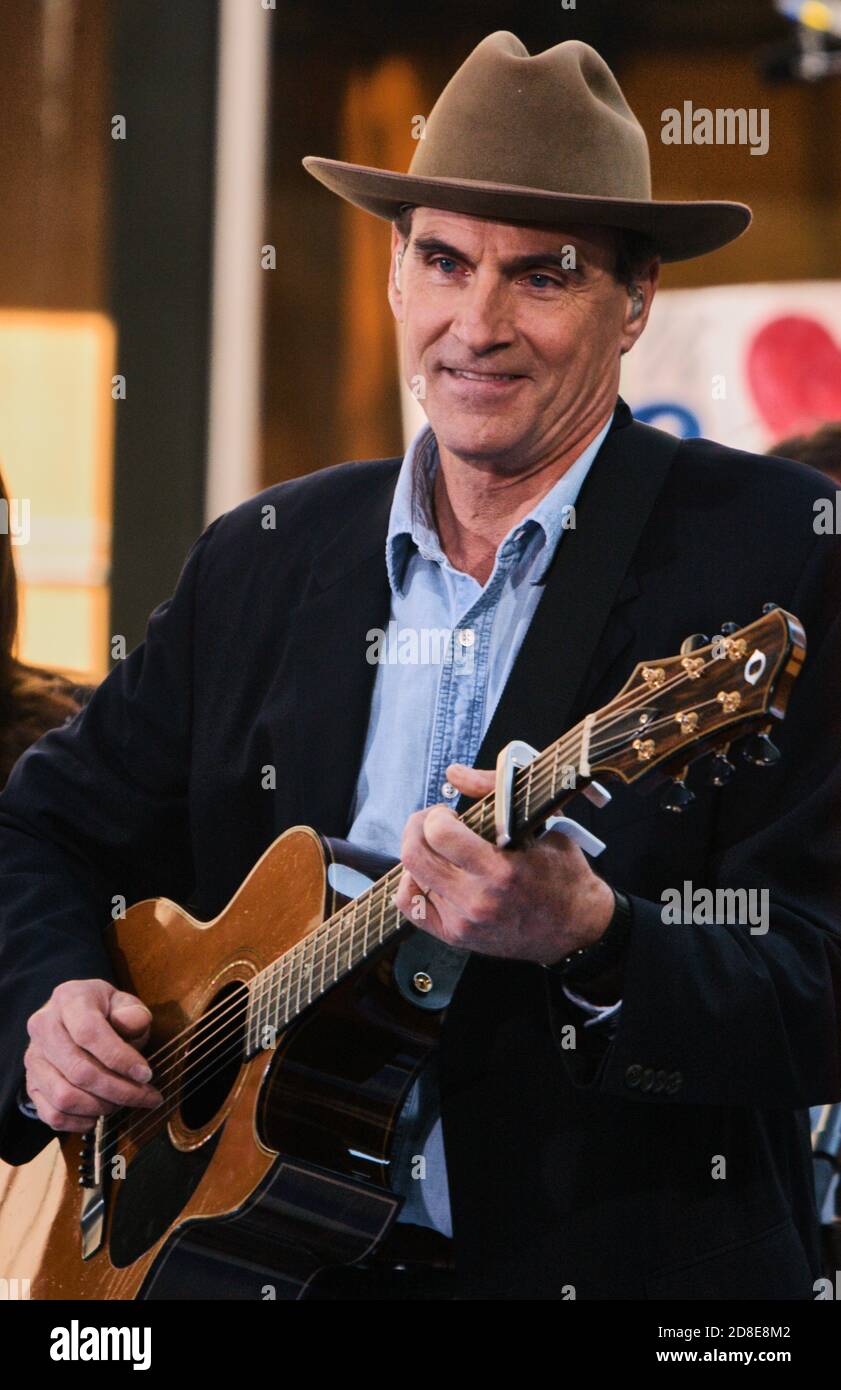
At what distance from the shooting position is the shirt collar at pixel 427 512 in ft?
6.58

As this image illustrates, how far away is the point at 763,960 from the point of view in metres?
1.73

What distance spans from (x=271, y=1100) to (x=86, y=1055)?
30cm

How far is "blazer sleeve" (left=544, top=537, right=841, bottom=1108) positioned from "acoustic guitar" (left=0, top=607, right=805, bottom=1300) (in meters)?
0.21

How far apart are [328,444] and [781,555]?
2.07 metres

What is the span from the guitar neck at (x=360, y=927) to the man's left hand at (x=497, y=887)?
3cm

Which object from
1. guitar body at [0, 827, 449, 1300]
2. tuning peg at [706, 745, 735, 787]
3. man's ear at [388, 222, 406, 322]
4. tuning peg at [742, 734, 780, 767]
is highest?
man's ear at [388, 222, 406, 322]

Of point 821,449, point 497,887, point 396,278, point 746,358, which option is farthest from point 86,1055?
point 746,358

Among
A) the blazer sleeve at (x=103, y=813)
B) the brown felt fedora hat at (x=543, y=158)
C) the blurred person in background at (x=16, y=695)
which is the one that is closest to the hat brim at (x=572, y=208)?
the brown felt fedora hat at (x=543, y=158)

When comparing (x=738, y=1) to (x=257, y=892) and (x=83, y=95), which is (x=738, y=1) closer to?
(x=83, y=95)

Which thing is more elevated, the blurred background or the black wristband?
the blurred background

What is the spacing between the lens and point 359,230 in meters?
3.85

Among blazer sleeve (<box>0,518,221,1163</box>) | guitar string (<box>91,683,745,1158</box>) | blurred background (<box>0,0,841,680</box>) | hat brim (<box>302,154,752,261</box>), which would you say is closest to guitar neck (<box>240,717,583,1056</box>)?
guitar string (<box>91,683,745,1158</box>)

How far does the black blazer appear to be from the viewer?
5.64ft

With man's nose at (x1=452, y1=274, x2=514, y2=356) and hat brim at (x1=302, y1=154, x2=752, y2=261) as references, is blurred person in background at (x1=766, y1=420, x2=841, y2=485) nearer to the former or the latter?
hat brim at (x1=302, y1=154, x2=752, y2=261)
